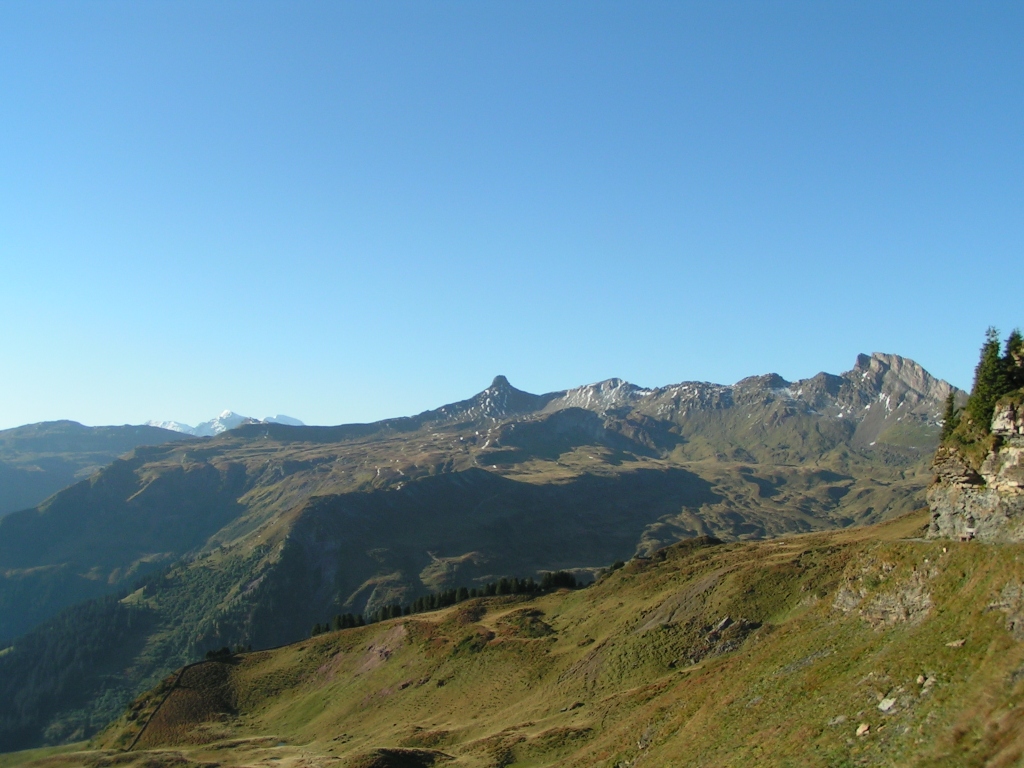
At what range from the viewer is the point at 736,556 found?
108 m

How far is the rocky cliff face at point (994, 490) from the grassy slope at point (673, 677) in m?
2.44

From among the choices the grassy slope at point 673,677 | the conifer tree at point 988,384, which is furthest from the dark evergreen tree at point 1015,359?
the grassy slope at point 673,677

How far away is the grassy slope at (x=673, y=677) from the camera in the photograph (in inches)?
1410

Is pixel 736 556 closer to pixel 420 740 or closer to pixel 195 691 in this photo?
pixel 420 740

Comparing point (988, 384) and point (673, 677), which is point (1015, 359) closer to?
point (988, 384)

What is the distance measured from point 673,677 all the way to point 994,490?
35.0 metres

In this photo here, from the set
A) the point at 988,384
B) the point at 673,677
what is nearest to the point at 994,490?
the point at 988,384

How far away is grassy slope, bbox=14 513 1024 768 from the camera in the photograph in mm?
35812

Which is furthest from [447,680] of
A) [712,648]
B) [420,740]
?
[712,648]

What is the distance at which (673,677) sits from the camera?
71062mm

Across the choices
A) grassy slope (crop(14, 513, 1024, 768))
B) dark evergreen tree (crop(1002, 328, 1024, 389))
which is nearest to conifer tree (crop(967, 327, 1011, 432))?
dark evergreen tree (crop(1002, 328, 1024, 389))

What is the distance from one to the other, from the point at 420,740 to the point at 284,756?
72.6 ft

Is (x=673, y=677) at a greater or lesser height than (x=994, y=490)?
lesser

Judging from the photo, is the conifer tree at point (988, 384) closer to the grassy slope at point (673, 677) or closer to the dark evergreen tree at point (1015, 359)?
the dark evergreen tree at point (1015, 359)
